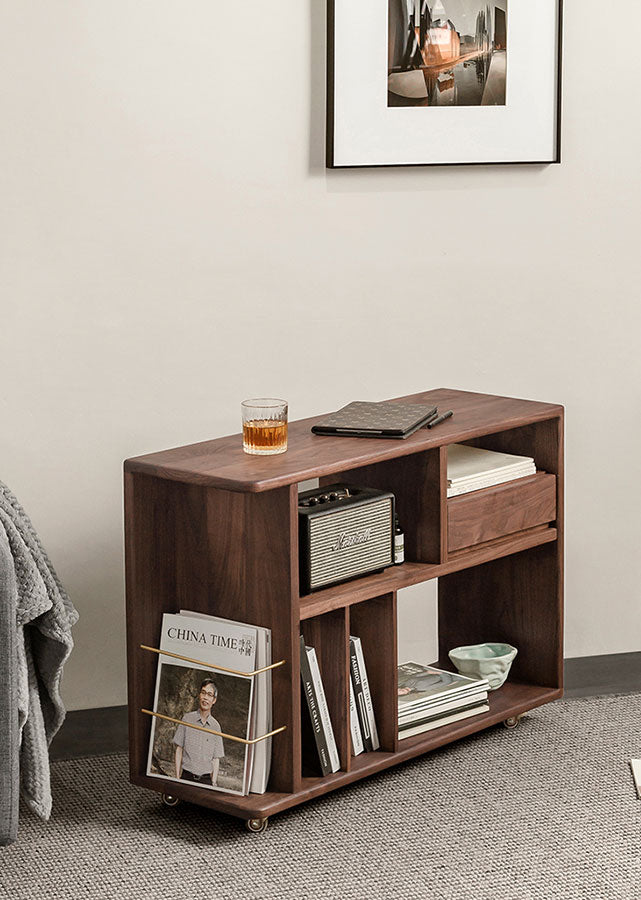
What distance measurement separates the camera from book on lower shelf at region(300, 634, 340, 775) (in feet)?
7.93

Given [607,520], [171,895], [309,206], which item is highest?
[309,206]

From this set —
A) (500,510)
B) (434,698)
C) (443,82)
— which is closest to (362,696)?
(434,698)

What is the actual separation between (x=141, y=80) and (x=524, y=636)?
1.48 m

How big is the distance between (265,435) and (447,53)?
1.06 metres

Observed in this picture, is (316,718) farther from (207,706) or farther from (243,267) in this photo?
(243,267)

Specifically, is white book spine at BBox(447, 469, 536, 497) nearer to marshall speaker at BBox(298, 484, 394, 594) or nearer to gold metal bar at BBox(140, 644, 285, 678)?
marshall speaker at BBox(298, 484, 394, 594)

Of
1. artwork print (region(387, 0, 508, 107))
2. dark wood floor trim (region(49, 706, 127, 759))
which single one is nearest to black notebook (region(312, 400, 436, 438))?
artwork print (region(387, 0, 508, 107))

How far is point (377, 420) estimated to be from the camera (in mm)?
2568

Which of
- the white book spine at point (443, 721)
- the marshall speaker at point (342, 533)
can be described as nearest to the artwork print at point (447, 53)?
the marshall speaker at point (342, 533)

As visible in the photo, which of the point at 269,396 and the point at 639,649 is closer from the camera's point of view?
the point at 269,396

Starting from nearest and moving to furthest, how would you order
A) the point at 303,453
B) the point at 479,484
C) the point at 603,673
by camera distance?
the point at 303,453 → the point at 479,484 → the point at 603,673

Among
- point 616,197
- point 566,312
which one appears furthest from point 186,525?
point 616,197

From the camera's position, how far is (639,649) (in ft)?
10.7

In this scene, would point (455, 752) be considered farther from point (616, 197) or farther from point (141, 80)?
point (141, 80)
